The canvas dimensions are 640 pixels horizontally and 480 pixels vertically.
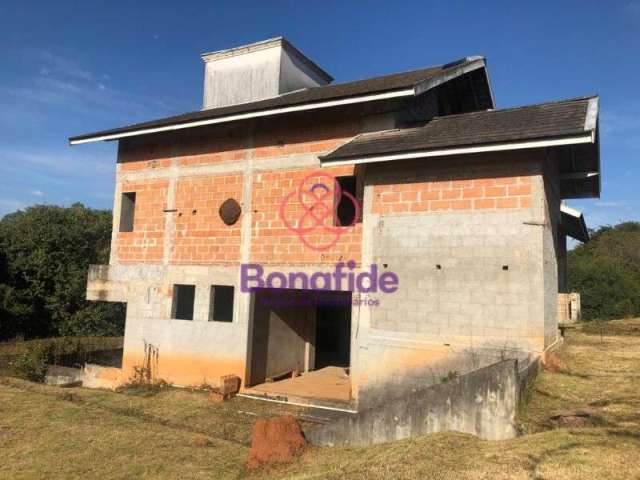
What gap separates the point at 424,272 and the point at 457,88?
6.20 m

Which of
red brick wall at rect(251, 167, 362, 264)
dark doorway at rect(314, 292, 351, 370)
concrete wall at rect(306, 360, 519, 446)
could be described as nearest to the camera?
concrete wall at rect(306, 360, 519, 446)

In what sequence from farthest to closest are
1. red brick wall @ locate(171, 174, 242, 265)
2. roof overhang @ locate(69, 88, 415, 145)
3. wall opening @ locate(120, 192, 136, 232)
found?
wall opening @ locate(120, 192, 136, 232)
red brick wall @ locate(171, 174, 242, 265)
roof overhang @ locate(69, 88, 415, 145)

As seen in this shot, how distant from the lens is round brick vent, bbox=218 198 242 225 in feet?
37.9

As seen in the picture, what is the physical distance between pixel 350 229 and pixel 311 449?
15.1ft

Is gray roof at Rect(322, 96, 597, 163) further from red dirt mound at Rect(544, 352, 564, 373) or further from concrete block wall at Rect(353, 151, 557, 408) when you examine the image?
red dirt mound at Rect(544, 352, 564, 373)

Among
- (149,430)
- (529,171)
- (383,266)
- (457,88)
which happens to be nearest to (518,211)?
(529,171)

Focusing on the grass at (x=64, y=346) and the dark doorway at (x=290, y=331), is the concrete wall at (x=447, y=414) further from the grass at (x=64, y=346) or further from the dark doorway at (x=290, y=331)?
the grass at (x=64, y=346)

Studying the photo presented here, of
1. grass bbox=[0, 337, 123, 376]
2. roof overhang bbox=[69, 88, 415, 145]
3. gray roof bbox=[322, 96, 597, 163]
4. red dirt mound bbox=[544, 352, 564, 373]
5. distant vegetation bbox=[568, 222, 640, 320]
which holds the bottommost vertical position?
grass bbox=[0, 337, 123, 376]

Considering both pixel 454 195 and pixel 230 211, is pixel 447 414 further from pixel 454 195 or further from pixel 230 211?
pixel 230 211

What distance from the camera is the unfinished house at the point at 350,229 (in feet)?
26.7

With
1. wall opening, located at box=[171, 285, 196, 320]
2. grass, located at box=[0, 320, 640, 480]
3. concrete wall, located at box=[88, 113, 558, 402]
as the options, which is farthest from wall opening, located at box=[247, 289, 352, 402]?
wall opening, located at box=[171, 285, 196, 320]

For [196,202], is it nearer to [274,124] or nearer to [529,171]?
[274,124]

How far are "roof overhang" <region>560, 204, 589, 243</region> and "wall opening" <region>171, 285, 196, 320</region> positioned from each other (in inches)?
394

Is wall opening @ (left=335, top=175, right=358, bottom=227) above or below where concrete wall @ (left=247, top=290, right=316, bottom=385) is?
above
